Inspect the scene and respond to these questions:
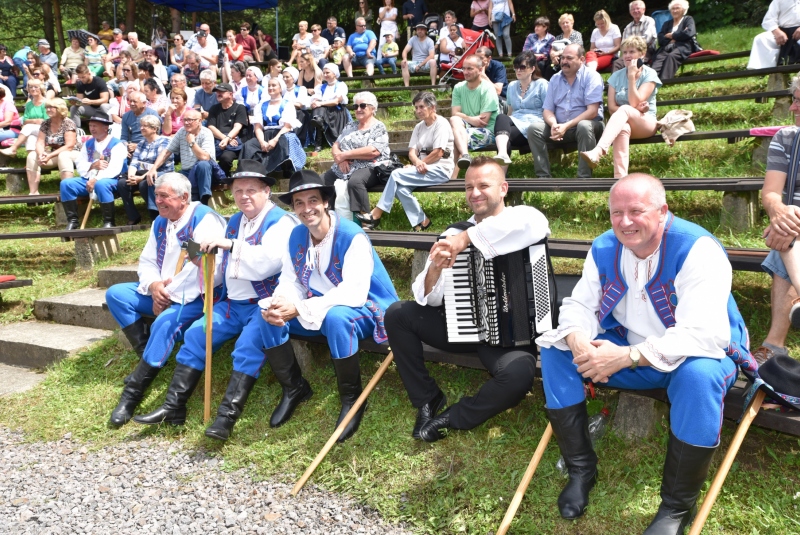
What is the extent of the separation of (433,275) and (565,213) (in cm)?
270

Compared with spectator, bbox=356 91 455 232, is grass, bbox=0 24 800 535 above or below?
below

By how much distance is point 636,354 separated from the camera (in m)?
2.94

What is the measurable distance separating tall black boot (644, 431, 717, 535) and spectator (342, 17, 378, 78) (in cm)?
1143

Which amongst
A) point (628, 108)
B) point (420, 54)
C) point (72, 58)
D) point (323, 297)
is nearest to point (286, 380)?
point (323, 297)

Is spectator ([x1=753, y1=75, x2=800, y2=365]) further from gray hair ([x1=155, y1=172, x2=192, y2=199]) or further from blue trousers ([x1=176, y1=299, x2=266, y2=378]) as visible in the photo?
gray hair ([x1=155, y1=172, x2=192, y2=199])

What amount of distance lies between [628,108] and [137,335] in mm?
4254

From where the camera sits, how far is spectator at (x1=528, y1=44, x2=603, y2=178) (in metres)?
6.44

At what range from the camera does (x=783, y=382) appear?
2869 millimetres

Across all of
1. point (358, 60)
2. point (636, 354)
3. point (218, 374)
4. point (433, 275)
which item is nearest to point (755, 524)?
point (636, 354)

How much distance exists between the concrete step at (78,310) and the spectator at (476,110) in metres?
3.43

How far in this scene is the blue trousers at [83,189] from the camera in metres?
8.12

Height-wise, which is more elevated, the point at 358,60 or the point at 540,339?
the point at 358,60

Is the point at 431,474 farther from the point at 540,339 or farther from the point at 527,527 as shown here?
the point at 540,339

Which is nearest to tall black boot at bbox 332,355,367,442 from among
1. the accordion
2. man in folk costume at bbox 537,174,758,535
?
the accordion
